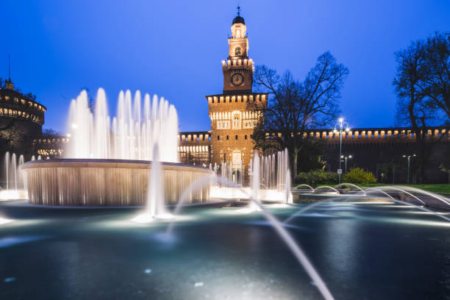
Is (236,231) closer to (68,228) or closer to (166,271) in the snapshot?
(166,271)

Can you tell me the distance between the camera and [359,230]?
538 cm

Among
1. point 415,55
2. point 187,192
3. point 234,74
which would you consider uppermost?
point 234,74

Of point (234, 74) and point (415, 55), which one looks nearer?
point (415, 55)

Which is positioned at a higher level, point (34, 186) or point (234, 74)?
point (234, 74)

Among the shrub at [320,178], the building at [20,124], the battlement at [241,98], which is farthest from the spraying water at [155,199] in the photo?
the building at [20,124]

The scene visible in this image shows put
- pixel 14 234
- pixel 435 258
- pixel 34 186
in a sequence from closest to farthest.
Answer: pixel 435 258 < pixel 14 234 < pixel 34 186

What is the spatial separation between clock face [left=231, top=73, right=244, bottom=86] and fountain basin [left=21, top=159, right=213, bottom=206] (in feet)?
146

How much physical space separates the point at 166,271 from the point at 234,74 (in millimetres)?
50850

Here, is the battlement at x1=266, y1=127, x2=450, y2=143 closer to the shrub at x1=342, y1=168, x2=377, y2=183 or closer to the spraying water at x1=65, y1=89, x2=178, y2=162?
the shrub at x1=342, y1=168, x2=377, y2=183

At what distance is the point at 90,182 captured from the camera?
859cm

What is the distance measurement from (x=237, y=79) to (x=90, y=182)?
4548 centimetres

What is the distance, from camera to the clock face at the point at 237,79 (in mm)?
51094

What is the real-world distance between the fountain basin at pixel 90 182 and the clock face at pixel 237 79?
44480 mm

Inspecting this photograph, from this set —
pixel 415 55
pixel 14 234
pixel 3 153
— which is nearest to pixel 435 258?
pixel 14 234
